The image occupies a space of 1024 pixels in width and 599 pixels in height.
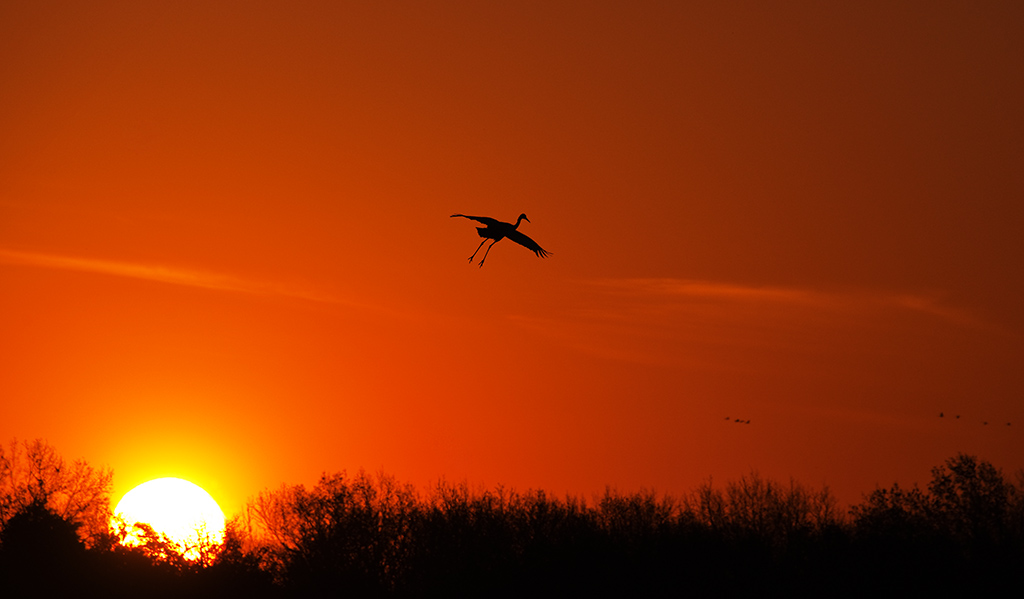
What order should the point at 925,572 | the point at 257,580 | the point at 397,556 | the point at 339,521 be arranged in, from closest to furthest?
the point at 925,572
the point at 257,580
the point at 397,556
the point at 339,521

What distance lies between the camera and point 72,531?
155 ft

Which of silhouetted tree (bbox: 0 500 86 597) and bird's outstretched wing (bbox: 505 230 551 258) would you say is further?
silhouetted tree (bbox: 0 500 86 597)

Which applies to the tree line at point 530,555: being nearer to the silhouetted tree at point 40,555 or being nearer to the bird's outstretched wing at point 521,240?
the silhouetted tree at point 40,555

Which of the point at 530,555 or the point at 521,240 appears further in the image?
the point at 530,555

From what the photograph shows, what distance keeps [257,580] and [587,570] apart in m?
13.1

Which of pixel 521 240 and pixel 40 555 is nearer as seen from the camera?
pixel 521 240

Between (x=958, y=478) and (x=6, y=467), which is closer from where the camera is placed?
(x=958, y=478)

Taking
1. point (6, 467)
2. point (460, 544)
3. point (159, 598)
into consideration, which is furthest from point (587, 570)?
point (6, 467)

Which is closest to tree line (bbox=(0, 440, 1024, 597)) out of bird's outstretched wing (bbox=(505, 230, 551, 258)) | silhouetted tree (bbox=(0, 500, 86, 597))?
silhouetted tree (bbox=(0, 500, 86, 597))

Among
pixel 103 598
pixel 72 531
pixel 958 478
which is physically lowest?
pixel 103 598

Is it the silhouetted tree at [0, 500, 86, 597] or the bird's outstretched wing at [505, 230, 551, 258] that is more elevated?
the bird's outstretched wing at [505, 230, 551, 258]

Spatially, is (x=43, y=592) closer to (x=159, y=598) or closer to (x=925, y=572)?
(x=159, y=598)

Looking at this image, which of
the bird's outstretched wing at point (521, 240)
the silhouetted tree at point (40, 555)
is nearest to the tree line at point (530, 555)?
the silhouetted tree at point (40, 555)

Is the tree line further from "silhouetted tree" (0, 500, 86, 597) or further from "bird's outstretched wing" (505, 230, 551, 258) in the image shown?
"bird's outstretched wing" (505, 230, 551, 258)
